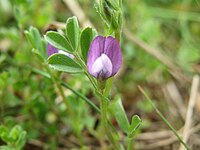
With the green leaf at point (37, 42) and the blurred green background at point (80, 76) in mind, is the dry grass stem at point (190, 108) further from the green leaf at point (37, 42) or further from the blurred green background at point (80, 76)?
the green leaf at point (37, 42)

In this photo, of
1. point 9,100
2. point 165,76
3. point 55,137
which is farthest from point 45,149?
point 165,76

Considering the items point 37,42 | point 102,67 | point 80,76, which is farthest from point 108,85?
point 80,76

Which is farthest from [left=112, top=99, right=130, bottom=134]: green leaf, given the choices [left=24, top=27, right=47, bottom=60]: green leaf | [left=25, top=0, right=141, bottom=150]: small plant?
[left=24, top=27, right=47, bottom=60]: green leaf

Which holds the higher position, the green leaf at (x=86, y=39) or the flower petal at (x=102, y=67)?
the green leaf at (x=86, y=39)

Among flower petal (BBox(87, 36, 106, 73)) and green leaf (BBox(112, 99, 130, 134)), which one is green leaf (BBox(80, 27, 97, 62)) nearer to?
flower petal (BBox(87, 36, 106, 73))

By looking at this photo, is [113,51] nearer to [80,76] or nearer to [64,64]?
[64,64]

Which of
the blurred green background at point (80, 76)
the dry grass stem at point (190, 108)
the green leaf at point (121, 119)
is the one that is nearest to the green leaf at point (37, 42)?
the blurred green background at point (80, 76)

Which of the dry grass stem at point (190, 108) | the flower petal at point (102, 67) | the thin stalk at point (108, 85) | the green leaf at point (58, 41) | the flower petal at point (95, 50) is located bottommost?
the dry grass stem at point (190, 108)
